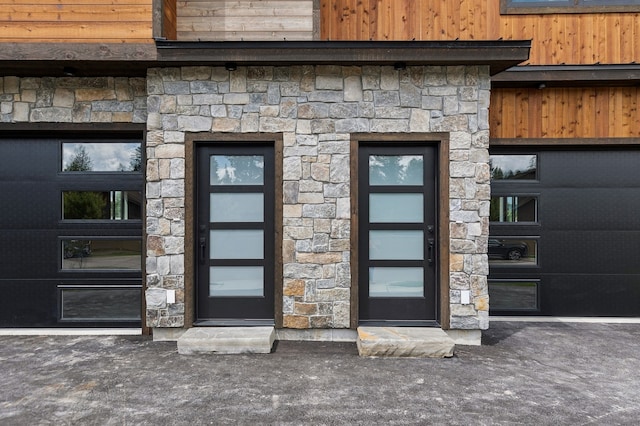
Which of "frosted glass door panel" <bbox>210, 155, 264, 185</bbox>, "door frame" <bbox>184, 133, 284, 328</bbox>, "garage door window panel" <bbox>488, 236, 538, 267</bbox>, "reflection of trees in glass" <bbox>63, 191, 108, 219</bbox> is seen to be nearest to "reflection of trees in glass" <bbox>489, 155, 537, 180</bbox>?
"garage door window panel" <bbox>488, 236, 538, 267</bbox>

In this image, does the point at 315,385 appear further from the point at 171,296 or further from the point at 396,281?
the point at 171,296

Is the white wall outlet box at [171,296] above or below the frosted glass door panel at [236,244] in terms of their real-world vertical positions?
below

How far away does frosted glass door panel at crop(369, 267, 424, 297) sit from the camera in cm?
422

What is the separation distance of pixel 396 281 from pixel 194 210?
8.07ft

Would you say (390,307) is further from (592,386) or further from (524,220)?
(524,220)

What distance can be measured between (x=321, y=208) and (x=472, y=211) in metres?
1.66

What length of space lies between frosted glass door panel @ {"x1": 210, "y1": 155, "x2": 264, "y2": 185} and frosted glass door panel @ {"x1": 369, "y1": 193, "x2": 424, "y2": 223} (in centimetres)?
135

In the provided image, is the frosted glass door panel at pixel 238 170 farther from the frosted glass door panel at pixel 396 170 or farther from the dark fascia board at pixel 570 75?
the dark fascia board at pixel 570 75

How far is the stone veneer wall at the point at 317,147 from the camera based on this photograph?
400 centimetres

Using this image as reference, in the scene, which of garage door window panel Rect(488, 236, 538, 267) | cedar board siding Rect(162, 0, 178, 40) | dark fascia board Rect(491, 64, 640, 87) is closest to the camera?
cedar board siding Rect(162, 0, 178, 40)

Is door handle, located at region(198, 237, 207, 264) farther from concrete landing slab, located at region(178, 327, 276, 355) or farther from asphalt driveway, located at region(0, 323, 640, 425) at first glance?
asphalt driveway, located at region(0, 323, 640, 425)

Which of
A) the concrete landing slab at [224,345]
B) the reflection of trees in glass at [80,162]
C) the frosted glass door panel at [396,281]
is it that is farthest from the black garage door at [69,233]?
the frosted glass door panel at [396,281]

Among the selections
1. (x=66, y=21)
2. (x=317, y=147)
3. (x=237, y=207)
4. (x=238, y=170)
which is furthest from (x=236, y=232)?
(x=66, y=21)

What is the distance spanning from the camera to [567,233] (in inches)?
198
